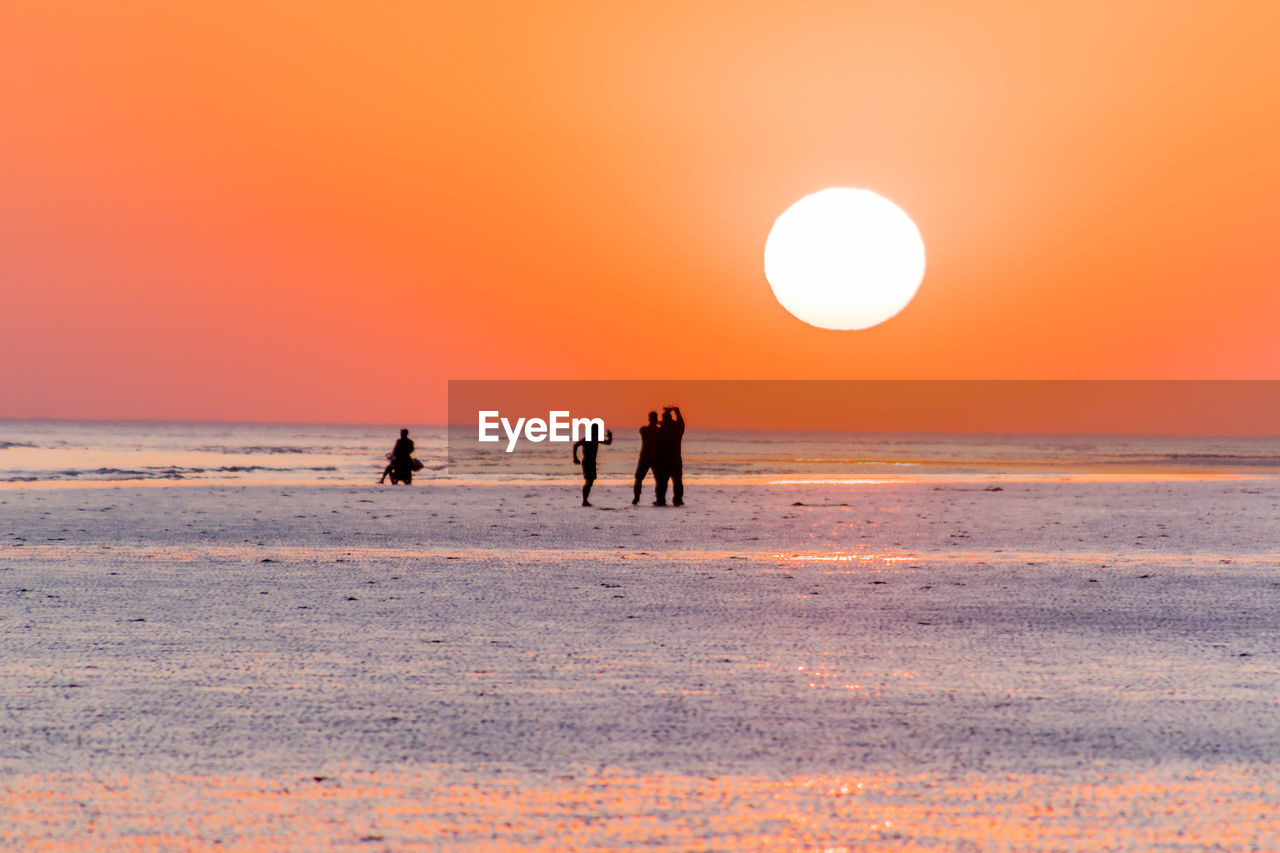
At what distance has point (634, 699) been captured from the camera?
6125 millimetres

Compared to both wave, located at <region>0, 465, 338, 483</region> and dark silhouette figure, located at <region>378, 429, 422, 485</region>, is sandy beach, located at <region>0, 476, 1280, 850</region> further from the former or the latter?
wave, located at <region>0, 465, 338, 483</region>

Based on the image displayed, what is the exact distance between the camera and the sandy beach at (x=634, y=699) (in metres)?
4.26

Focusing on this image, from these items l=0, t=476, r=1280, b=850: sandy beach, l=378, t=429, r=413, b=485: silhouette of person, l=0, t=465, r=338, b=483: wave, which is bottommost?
l=0, t=476, r=1280, b=850: sandy beach

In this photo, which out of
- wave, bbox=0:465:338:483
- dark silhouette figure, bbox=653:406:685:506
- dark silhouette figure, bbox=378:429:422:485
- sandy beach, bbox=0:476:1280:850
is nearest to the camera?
sandy beach, bbox=0:476:1280:850

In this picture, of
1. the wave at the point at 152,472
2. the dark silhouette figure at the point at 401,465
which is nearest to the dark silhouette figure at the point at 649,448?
the dark silhouette figure at the point at 401,465

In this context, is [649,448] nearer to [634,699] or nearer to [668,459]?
→ [668,459]

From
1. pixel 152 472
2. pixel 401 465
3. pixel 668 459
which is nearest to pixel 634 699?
pixel 668 459

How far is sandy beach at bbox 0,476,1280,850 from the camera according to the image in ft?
14.0

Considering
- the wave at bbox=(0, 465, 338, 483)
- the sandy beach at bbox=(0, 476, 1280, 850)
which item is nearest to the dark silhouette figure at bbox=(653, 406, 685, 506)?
the sandy beach at bbox=(0, 476, 1280, 850)

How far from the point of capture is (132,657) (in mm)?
7230

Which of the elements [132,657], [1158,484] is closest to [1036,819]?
[132,657]

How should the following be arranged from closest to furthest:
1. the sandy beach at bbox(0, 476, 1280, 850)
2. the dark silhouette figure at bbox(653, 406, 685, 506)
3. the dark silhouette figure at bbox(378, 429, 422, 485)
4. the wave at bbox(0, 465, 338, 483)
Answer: the sandy beach at bbox(0, 476, 1280, 850), the dark silhouette figure at bbox(653, 406, 685, 506), the dark silhouette figure at bbox(378, 429, 422, 485), the wave at bbox(0, 465, 338, 483)

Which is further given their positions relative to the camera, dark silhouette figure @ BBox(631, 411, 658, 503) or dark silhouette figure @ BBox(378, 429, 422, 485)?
dark silhouette figure @ BBox(378, 429, 422, 485)

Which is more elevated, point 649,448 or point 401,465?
point 649,448
